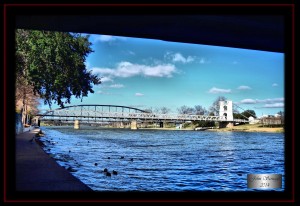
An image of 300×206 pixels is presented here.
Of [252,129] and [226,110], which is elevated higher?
[226,110]

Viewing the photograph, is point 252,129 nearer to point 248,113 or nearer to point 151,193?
point 248,113

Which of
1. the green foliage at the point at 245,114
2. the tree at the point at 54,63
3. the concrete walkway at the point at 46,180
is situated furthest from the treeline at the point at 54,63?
the green foliage at the point at 245,114

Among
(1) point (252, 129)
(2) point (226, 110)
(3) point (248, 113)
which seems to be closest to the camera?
(1) point (252, 129)

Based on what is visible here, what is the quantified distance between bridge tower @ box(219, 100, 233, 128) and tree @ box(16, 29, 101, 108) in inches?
2750

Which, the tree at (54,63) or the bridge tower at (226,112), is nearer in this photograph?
the tree at (54,63)

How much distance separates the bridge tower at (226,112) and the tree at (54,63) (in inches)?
2750

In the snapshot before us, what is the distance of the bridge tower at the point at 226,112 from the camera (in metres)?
90.9

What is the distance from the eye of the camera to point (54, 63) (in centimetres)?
2175

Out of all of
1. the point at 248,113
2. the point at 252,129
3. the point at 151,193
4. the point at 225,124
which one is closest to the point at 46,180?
the point at 151,193

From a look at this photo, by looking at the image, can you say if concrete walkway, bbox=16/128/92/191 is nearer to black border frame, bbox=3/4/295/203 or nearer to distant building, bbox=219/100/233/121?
black border frame, bbox=3/4/295/203

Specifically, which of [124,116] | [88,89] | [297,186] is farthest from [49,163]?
[124,116]

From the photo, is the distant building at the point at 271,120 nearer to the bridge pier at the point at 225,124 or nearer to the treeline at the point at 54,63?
the bridge pier at the point at 225,124

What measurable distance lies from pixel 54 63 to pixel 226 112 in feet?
250

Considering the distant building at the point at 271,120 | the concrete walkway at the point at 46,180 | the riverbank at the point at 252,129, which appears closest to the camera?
the concrete walkway at the point at 46,180
